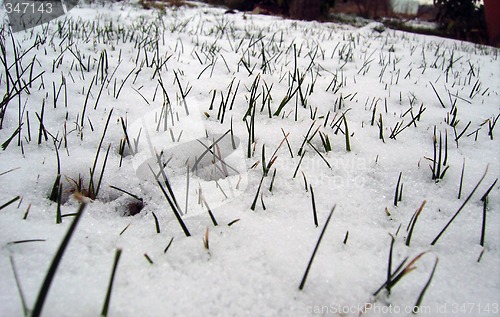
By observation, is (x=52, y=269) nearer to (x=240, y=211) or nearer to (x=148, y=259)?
(x=148, y=259)

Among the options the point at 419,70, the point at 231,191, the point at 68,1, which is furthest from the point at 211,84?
the point at 68,1

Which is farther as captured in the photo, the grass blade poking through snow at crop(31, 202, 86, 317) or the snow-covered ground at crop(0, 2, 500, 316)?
the snow-covered ground at crop(0, 2, 500, 316)

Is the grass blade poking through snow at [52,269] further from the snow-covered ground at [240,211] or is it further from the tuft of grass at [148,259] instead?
the tuft of grass at [148,259]

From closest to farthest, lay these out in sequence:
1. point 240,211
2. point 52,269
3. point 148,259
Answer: point 52,269 < point 148,259 < point 240,211

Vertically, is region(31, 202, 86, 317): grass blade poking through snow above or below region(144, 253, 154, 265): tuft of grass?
above

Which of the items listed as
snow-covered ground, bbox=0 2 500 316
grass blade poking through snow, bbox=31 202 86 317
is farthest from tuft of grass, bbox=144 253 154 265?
grass blade poking through snow, bbox=31 202 86 317

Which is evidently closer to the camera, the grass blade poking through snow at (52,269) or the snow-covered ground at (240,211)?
the grass blade poking through snow at (52,269)

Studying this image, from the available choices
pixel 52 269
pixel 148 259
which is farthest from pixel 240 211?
pixel 52 269

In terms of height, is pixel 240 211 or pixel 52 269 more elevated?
pixel 52 269

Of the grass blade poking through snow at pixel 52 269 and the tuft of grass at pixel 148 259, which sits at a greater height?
the grass blade poking through snow at pixel 52 269

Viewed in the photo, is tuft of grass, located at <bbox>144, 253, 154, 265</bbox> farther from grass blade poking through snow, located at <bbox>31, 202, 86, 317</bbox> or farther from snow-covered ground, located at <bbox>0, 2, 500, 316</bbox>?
grass blade poking through snow, located at <bbox>31, 202, 86, 317</bbox>

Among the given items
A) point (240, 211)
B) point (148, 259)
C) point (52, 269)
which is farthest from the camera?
point (240, 211)

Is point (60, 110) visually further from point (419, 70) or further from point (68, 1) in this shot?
point (68, 1)

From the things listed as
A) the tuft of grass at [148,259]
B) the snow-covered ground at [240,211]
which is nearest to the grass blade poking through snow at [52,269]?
the snow-covered ground at [240,211]
